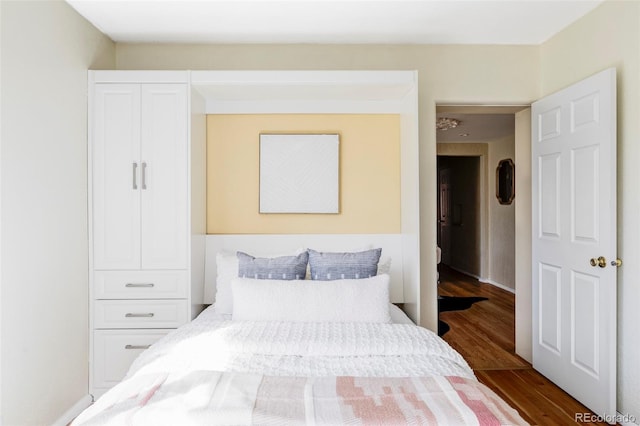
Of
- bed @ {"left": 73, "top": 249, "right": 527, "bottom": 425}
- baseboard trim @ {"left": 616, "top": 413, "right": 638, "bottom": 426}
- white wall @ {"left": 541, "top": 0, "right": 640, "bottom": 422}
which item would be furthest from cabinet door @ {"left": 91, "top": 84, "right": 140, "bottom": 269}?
baseboard trim @ {"left": 616, "top": 413, "right": 638, "bottom": 426}

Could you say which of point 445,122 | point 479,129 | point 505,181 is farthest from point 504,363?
point 505,181

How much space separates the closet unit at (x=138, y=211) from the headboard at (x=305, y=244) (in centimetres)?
37

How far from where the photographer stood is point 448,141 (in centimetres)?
725

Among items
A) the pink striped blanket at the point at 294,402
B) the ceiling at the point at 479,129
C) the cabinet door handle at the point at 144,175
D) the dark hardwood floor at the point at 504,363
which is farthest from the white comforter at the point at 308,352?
the ceiling at the point at 479,129

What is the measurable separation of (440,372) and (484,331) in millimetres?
2964

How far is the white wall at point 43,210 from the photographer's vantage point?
2094 millimetres

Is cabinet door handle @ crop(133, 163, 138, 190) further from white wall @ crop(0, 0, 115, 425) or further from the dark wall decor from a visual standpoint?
the dark wall decor

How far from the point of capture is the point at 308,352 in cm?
197

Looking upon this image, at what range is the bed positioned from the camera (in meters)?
1.39

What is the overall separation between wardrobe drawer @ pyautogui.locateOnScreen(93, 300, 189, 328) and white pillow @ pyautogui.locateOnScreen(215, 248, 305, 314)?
0.98 feet

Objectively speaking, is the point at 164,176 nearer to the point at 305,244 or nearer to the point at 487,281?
the point at 305,244

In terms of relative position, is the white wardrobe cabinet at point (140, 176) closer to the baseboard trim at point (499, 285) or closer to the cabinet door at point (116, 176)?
the cabinet door at point (116, 176)

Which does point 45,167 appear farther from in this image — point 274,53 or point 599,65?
point 599,65

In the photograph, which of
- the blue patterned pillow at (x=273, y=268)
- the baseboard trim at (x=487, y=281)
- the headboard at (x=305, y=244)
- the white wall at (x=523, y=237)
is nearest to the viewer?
the blue patterned pillow at (x=273, y=268)
